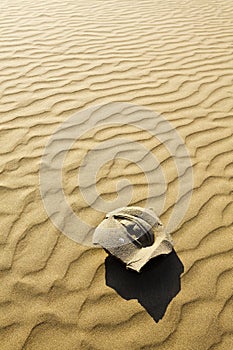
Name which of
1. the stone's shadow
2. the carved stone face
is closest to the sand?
the stone's shadow

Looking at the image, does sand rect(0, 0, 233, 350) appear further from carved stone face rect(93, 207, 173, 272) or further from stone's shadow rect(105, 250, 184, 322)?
carved stone face rect(93, 207, 173, 272)

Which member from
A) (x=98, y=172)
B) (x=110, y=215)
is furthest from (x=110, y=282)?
(x=98, y=172)

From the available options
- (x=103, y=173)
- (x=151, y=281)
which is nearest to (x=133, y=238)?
(x=151, y=281)

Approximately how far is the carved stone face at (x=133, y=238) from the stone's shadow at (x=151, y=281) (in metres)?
0.10

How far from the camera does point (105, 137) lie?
379 cm

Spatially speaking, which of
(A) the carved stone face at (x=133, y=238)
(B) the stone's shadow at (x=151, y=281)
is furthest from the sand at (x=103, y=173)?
(A) the carved stone face at (x=133, y=238)

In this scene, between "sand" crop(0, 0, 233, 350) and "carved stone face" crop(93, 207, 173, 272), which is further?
"carved stone face" crop(93, 207, 173, 272)

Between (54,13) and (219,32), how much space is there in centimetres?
339

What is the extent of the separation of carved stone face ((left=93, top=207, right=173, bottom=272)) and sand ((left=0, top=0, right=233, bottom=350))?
0.18 metres

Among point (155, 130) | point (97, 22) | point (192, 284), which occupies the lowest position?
point (192, 284)

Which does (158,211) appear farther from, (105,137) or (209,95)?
(209,95)

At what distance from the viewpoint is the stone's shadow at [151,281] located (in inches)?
92.6

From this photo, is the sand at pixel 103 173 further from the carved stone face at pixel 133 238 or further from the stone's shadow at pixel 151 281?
the carved stone face at pixel 133 238

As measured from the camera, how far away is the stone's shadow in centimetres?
235
